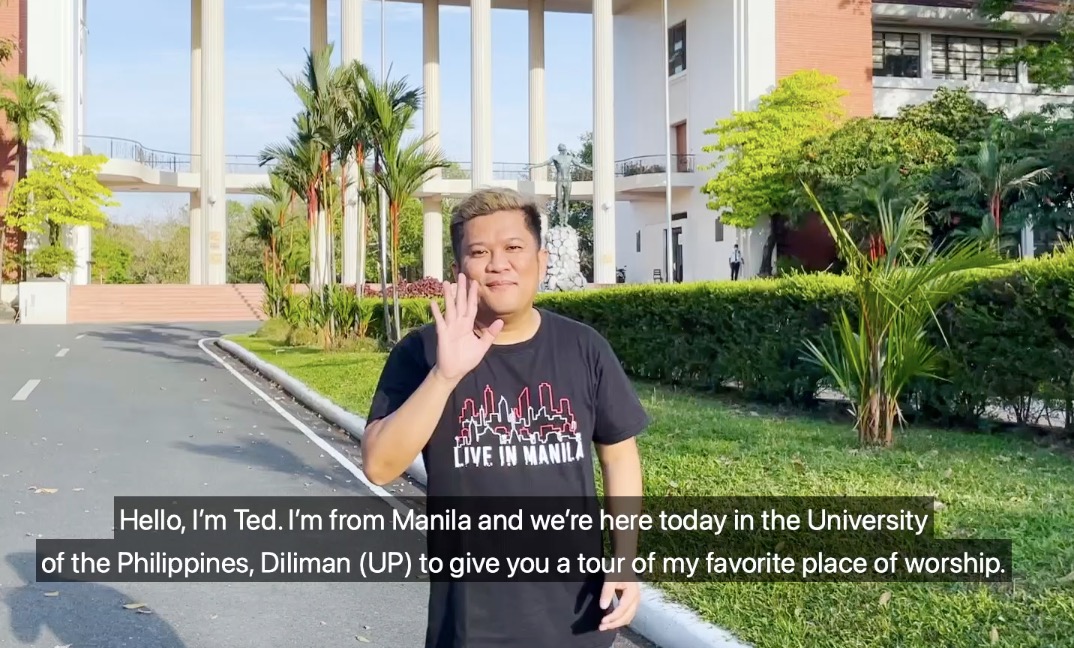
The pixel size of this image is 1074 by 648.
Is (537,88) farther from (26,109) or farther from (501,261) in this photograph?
(501,261)

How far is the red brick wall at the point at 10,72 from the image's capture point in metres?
43.7

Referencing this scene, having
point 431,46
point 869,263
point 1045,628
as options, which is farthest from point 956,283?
point 431,46

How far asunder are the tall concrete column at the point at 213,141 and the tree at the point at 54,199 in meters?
5.11

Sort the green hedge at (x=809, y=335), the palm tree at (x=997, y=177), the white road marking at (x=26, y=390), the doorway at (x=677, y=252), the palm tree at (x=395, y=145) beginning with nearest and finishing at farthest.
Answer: the green hedge at (x=809, y=335), the white road marking at (x=26, y=390), the palm tree at (x=395, y=145), the palm tree at (x=997, y=177), the doorway at (x=677, y=252)

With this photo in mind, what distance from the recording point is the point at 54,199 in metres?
41.8

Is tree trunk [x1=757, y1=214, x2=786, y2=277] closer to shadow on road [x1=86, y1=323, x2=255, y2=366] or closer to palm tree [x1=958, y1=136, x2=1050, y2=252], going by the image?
palm tree [x1=958, y1=136, x2=1050, y2=252]

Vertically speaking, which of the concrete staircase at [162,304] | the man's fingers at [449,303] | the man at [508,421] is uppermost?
the concrete staircase at [162,304]

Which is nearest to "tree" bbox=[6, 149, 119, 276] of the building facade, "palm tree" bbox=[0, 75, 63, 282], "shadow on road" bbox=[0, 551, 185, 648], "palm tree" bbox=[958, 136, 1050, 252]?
"palm tree" bbox=[0, 75, 63, 282]

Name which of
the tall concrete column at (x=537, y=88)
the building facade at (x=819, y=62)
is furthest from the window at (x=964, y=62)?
the tall concrete column at (x=537, y=88)

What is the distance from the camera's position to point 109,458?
9500mm

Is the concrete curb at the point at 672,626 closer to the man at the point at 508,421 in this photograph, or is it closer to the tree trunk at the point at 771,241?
the man at the point at 508,421

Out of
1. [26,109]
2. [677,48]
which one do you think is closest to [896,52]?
[677,48]

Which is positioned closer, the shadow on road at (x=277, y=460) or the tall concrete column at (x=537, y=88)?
the shadow on road at (x=277, y=460)

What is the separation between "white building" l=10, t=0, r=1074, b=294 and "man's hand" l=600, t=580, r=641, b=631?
4323 centimetres
